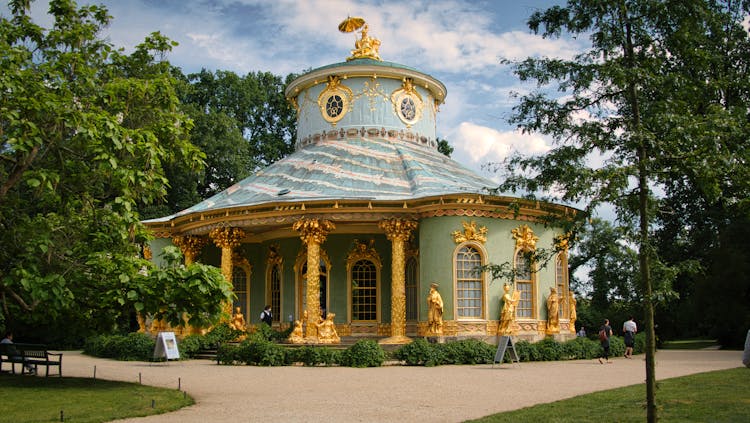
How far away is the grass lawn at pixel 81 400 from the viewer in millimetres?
9750

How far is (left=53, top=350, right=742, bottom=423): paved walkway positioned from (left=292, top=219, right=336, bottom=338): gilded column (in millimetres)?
3448

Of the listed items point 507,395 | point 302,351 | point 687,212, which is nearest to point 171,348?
point 302,351

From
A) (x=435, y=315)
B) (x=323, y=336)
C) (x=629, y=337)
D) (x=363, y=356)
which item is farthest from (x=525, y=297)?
(x=363, y=356)

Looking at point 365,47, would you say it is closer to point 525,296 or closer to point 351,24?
point 351,24

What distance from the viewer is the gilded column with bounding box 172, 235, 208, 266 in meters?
25.6

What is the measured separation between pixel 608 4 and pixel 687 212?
2603 cm

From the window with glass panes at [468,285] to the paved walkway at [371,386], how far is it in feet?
8.71

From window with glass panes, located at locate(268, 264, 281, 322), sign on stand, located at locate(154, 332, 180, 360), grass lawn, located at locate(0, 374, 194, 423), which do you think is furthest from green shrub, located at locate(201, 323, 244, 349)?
grass lawn, located at locate(0, 374, 194, 423)

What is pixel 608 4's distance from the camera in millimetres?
8203

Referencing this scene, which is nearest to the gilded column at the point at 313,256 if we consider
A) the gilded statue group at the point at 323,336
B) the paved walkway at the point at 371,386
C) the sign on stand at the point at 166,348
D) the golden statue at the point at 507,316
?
the gilded statue group at the point at 323,336

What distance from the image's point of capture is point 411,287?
24109 mm

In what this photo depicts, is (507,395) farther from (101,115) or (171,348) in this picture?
(171,348)

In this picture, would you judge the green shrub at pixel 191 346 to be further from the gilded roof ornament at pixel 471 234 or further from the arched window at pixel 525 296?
the arched window at pixel 525 296

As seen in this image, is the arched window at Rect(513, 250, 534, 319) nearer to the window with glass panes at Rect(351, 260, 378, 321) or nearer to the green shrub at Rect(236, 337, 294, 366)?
the window with glass panes at Rect(351, 260, 378, 321)
